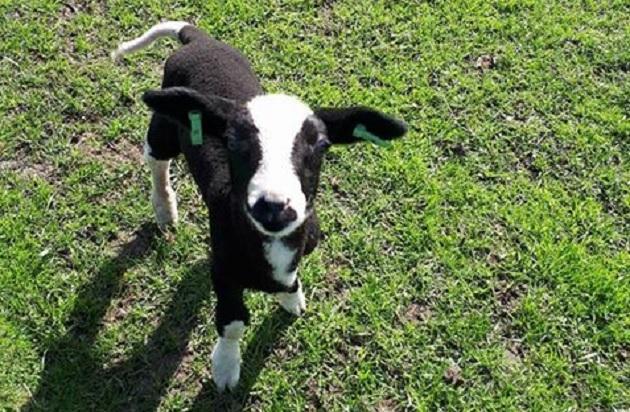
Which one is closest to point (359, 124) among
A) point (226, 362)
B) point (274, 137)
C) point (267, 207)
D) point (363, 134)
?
point (363, 134)

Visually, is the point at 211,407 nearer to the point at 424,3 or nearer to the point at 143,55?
the point at 143,55

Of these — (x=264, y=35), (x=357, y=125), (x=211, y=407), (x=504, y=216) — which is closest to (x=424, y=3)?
(x=264, y=35)

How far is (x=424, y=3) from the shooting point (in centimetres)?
648

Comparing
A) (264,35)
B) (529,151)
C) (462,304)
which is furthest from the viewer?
(264,35)

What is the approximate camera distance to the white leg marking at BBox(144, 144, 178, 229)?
4660 millimetres

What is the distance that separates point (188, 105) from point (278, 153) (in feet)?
1.67

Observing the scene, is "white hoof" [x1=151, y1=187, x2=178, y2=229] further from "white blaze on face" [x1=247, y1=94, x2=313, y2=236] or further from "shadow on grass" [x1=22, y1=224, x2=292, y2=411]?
"white blaze on face" [x1=247, y1=94, x2=313, y2=236]

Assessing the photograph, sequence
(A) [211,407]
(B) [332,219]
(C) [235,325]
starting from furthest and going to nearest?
(B) [332,219], (A) [211,407], (C) [235,325]

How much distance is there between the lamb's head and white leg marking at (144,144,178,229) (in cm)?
107

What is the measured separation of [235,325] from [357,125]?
1.20 meters

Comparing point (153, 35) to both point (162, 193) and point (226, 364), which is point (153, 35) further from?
point (226, 364)

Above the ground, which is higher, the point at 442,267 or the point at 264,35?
the point at 264,35

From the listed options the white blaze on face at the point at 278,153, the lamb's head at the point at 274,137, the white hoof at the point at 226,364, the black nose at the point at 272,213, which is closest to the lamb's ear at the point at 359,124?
the lamb's head at the point at 274,137

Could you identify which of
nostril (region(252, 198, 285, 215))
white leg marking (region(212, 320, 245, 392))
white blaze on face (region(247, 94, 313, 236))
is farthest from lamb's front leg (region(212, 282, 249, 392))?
nostril (region(252, 198, 285, 215))
